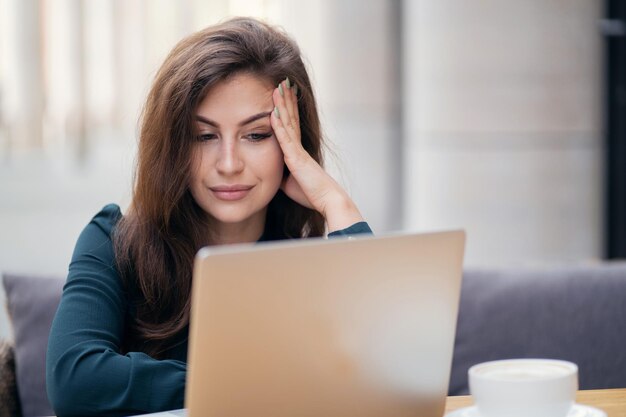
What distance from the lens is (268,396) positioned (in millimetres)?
990

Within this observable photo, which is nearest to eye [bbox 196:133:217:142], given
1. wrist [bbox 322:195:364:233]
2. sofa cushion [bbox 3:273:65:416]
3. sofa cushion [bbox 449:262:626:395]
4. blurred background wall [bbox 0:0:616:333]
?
wrist [bbox 322:195:364:233]

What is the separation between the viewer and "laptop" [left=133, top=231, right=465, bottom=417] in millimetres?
913

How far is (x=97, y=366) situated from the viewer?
1375 millimetres

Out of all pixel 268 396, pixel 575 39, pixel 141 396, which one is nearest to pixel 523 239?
pixel 575 39

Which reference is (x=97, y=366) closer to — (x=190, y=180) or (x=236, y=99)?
(x=190, y=180)

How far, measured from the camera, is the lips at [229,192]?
5.38 feet

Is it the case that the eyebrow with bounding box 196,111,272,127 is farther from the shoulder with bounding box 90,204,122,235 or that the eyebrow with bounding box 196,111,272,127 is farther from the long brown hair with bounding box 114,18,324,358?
the shoulder with bounding box 90,204,122,235

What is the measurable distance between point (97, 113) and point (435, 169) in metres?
1.43

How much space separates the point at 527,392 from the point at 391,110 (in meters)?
3.02

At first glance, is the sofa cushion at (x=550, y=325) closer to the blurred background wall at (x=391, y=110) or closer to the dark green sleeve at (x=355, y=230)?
the dark green sleeve at (x=355, y=230)

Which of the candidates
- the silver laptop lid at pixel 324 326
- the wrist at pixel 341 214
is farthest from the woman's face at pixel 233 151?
the silver laptop lid at pixel 324 326

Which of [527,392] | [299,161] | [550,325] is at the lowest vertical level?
[550,325]

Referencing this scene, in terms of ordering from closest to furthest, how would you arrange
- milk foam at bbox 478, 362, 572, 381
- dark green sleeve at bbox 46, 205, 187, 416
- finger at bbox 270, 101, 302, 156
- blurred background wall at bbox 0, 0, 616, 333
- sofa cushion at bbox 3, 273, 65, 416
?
milk foam at bbox 478, 362, 572, 381 < dark green sleeve at bbox 46, 205, 187, 416 < finger at bbox 270, 101, 302, 156 < sofa cushion at bbox 3, 273, 65, 416 < blurred background wall at bbox 0, 0, 616, 333

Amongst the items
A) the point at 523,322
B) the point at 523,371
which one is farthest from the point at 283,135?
the point at 523,371
